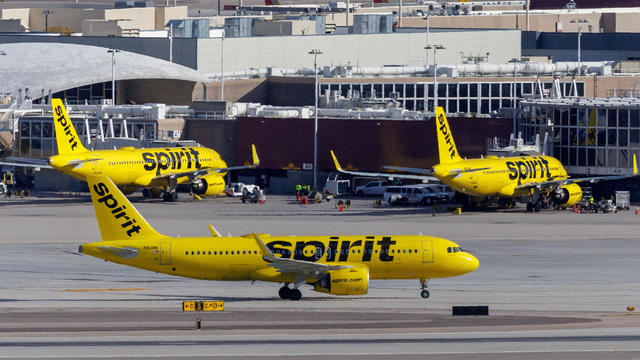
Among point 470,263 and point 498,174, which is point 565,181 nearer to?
point 498,174

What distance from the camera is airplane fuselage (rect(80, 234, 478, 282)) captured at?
209 ft

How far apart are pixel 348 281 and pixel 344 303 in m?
2.14

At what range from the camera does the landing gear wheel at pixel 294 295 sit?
214ft

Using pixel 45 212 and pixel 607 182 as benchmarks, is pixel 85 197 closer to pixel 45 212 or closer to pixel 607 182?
pixel 45 212

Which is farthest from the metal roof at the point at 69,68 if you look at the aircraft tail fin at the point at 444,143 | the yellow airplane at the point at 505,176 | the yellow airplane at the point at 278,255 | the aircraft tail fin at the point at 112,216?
the yellow airplane at the point at 278,255

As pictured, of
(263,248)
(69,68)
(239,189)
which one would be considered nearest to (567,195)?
(239,189)

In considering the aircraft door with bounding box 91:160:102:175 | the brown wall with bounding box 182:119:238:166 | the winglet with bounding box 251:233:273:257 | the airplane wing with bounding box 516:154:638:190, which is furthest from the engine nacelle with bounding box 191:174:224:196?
the winglet with bounding box 251:233:273:257

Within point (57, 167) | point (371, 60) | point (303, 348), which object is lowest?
point (303, 348)

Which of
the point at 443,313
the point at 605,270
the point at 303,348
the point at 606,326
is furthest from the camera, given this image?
the point at 605,270

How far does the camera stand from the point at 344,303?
64250 mm

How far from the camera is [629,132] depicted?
113938 mm

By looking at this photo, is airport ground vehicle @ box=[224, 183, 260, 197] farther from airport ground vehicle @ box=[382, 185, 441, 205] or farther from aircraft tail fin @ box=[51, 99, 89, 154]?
aircraft tail fin @ box=[51, 99, 89, 154]

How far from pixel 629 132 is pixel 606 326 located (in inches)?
2346

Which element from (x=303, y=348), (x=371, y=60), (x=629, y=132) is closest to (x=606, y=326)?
(x=303, y=348)
